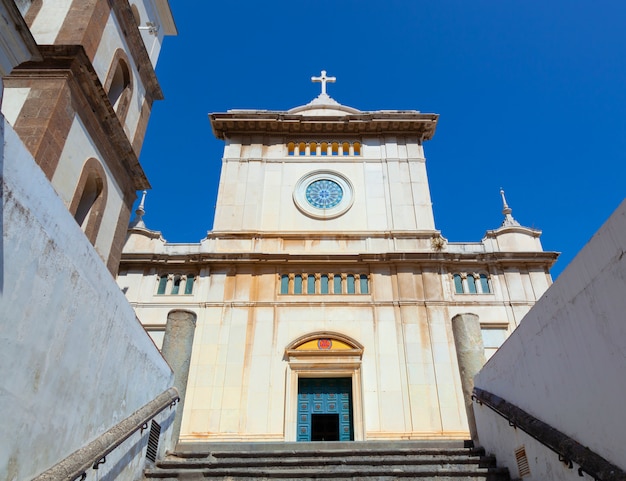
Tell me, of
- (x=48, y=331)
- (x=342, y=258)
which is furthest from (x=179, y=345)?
(x=342, y=258)

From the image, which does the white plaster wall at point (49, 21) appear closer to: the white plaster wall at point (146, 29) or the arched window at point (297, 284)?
the white plaster wall at point (146, 29)

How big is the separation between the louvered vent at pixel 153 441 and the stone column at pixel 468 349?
7.09 meters

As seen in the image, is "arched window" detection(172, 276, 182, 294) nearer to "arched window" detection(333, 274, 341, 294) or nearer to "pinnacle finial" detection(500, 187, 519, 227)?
"arched window" detection(333, 274, 341, 294)

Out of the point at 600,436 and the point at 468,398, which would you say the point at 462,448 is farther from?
the point at 600,436

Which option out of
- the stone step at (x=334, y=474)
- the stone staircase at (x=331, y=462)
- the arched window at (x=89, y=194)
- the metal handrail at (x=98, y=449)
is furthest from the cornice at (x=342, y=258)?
the stone step at (x=334, y=474)

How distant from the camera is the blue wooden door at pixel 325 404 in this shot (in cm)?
1689

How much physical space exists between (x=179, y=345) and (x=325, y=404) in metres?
7.35

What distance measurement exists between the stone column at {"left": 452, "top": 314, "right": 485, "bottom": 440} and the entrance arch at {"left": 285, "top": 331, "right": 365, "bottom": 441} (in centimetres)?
534

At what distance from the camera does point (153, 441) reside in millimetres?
9234

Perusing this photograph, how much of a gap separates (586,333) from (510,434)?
337 cm

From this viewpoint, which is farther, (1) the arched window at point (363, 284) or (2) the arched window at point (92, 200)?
(1) the arched window at point (363, 284)

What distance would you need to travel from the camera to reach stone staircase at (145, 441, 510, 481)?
8602 millimetres

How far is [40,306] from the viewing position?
5.48m

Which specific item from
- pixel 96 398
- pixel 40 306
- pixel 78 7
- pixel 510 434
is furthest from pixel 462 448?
pixel 78 7
